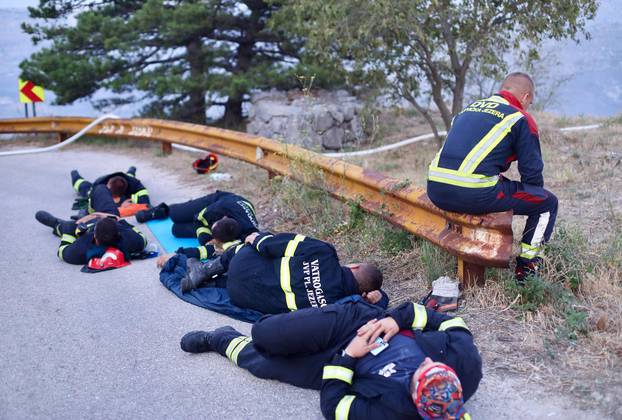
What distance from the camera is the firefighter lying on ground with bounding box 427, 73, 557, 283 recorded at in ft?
14.4

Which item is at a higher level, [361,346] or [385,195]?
[385,195]

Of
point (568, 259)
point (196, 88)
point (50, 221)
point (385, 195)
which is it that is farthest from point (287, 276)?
point (196, 88)

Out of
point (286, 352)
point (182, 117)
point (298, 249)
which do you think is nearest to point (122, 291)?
point (298, 249)

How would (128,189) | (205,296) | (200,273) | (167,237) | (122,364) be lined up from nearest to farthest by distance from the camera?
(122,364), (205,296), (200,273), (167,237), (128,189)

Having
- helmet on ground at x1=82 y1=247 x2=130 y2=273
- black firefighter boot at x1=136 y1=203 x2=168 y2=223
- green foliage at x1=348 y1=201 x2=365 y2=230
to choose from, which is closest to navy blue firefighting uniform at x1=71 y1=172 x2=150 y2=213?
black firefighter boot at x1=136 y1=203 x2=168 y2=223

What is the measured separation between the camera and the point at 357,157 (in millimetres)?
10484

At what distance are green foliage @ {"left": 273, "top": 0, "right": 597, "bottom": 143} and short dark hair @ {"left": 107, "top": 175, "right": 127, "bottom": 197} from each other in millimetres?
4017

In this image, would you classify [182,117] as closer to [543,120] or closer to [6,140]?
[6,140]

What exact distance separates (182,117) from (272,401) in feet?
40.6

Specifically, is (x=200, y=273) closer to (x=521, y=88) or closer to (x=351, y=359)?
(x=351, y=359)

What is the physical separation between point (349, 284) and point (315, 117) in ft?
25.7

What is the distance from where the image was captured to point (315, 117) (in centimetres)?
1184

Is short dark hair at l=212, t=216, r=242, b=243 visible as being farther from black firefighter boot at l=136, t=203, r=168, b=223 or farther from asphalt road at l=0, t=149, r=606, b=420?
black firefighter boot at l=136, t=203, r=168, b=223

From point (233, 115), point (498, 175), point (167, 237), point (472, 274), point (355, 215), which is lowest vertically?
point (233, 115)
